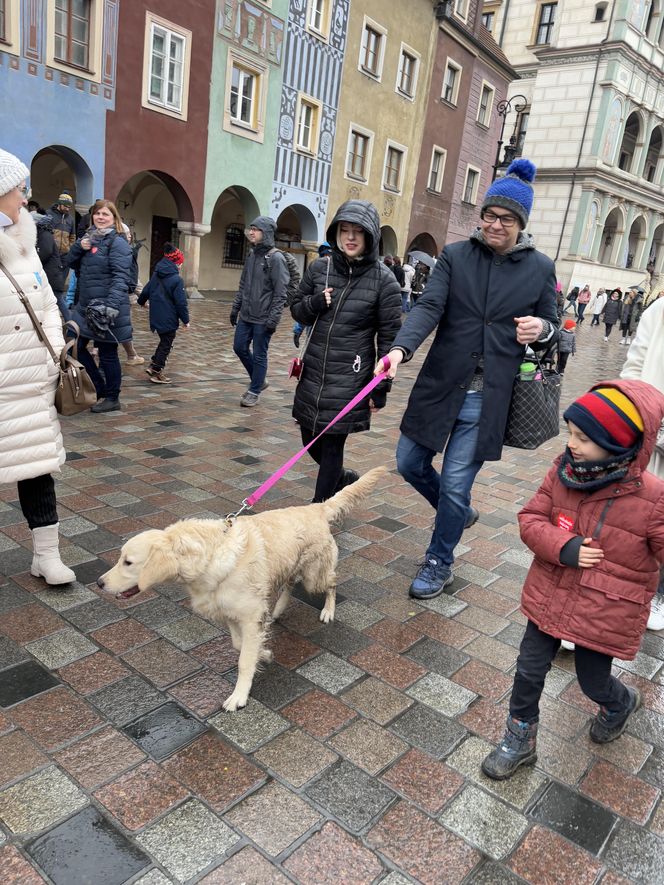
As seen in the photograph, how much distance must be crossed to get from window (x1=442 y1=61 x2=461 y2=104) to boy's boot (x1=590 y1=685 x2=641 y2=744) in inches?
1187

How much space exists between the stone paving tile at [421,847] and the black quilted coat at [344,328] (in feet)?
7.82

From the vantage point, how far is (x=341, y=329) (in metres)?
4.13

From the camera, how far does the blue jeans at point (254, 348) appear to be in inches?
312

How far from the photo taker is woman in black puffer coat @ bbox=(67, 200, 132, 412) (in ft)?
21.6

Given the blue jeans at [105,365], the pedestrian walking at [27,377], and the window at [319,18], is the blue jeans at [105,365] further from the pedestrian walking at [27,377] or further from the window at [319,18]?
the window at [319,18]

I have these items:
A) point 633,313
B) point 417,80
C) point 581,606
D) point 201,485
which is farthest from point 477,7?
point 581,606

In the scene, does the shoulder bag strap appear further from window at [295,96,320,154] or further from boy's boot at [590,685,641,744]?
window at [295,96,320,154]

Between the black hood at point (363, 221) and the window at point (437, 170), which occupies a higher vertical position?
the window at point (437, 170)

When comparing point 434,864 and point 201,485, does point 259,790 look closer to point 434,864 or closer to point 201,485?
point 434,864

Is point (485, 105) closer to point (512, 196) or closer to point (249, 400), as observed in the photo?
point (249, 400)

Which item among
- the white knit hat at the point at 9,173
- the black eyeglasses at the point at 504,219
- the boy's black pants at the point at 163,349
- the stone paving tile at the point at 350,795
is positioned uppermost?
the black eyeglasses at the point at 504,219

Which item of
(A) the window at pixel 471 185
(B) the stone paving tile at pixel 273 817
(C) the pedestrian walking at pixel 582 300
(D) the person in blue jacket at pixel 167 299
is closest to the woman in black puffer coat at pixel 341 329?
(B) the stone paving tile at pixel 273 817

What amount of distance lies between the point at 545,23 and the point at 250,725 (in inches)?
1963

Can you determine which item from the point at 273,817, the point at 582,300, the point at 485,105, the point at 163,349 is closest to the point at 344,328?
the point at 273,817
